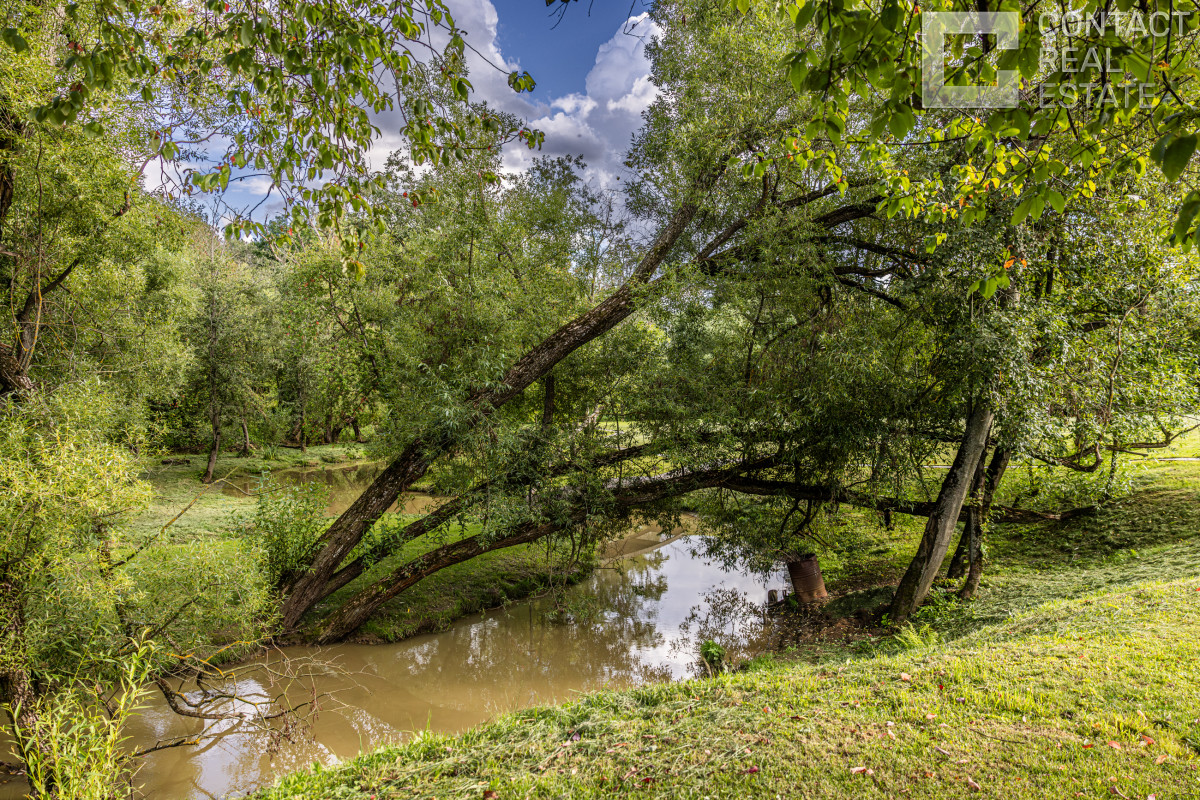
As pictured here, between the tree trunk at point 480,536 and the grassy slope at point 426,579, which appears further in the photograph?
the grassy slope at point 426,579

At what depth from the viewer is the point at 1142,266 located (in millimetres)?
6402

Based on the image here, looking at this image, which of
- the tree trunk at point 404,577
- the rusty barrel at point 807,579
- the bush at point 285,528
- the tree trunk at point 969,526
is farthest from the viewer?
the rusty barrel at point 807,579

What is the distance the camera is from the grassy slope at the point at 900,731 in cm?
274

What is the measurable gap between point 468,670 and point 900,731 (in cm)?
593

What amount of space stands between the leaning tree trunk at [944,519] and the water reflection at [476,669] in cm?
209

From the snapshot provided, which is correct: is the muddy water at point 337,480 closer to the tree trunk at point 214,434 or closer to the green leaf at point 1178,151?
the tree trunk at point 214,434

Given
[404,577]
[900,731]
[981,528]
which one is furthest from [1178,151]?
[404,577]

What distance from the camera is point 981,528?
7.19m

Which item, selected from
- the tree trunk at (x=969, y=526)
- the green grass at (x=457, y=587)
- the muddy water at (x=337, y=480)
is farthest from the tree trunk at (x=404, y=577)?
the tree trunk at (x=969, y=526)

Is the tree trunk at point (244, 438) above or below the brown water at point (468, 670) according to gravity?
above

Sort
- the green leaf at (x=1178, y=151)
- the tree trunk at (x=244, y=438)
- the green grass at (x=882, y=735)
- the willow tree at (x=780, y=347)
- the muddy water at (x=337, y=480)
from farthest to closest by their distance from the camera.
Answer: the tree trunk at (x=244, y=438) < the muddy water at (x=337, y=480) < the willow tree at (x=780, y=347) < the green grass at (x=882, y=735) < the green leaf at (x=1178, y=151)

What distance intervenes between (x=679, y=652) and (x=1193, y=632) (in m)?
5.37

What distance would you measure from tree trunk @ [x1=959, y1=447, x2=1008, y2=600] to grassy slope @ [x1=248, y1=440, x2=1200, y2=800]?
1.51m

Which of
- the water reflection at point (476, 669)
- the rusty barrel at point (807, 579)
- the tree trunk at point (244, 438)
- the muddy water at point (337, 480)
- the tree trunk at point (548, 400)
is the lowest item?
the water reflection at point (476, 669)
